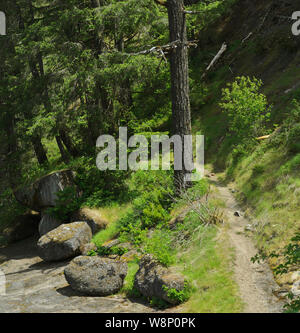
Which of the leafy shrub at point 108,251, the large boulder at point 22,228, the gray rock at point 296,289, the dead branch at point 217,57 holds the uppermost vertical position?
the dead branch at point 217,57

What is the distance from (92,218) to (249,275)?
7.87 metres

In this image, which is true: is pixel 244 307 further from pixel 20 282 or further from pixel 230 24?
pixel 230 24

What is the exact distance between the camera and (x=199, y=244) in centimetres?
905

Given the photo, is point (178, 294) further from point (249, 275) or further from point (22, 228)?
point (22, 228)

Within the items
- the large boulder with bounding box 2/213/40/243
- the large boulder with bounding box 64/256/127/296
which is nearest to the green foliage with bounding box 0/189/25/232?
the large boulder with bounding box 2/213/40/243

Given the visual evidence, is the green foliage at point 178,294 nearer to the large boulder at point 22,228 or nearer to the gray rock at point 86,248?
the gray rock at point 86,248

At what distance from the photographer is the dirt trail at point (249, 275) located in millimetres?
6422

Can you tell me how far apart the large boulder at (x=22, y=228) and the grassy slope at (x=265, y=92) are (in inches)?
388

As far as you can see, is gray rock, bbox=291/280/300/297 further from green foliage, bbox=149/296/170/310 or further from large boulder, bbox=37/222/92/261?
large boulder, bbox=37/222/92/261

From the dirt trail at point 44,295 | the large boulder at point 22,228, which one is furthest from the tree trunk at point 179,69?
the large boulder at point 22,228

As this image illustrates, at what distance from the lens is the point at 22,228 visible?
747 inches

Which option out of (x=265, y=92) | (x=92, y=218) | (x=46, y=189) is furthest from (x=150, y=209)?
(x=265, y=92)

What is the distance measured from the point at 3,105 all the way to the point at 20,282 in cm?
1046
